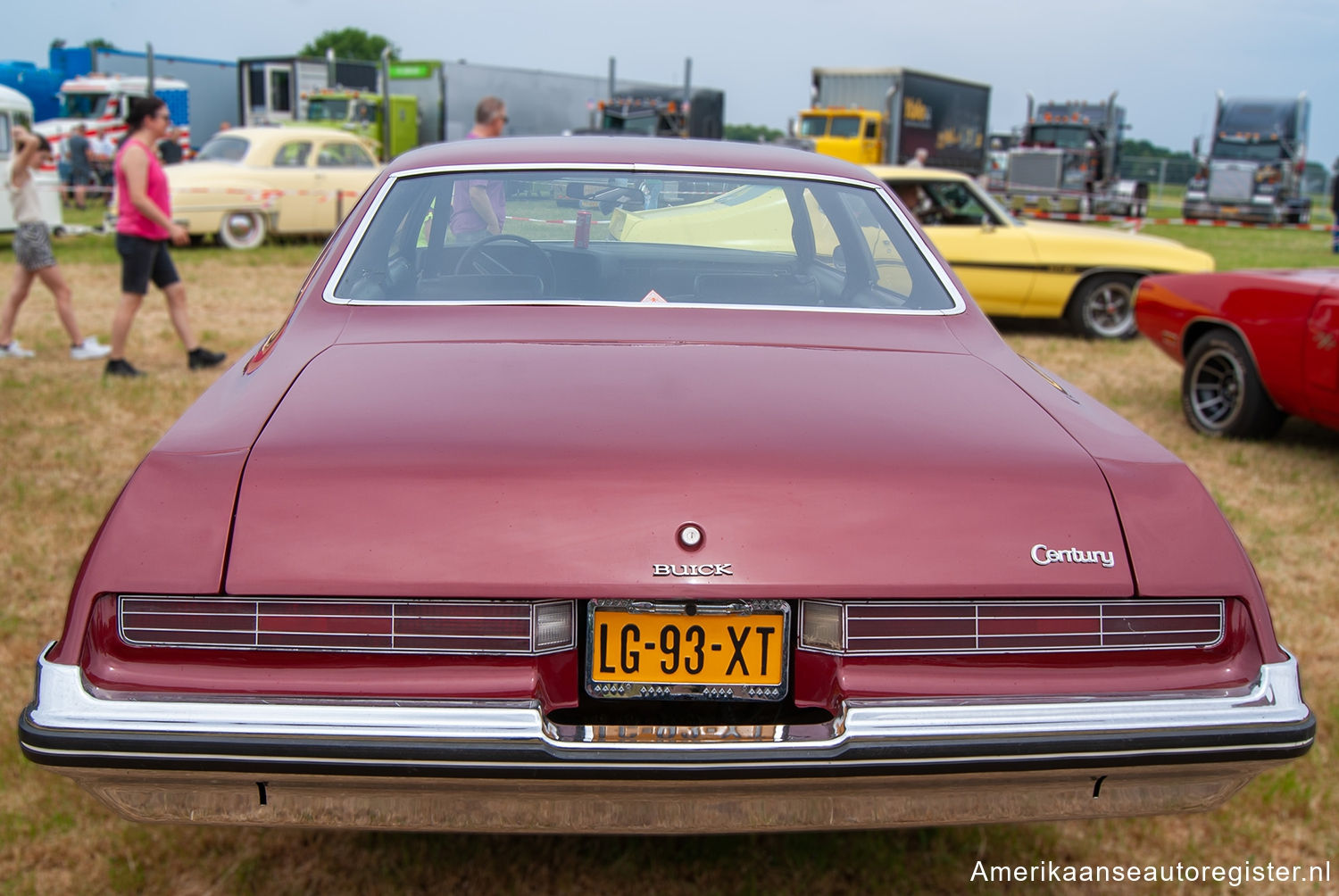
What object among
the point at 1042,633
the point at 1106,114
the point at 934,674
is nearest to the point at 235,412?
the point at 934,674

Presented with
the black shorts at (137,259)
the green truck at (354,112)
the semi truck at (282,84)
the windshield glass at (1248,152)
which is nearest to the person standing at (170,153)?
the green truck at (354,112)

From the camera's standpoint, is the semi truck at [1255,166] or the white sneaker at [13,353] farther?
the semi truck at [1255,166]

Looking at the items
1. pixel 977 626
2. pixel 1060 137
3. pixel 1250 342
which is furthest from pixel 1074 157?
pixel 977 626

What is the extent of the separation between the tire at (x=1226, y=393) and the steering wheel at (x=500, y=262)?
454 centimetres

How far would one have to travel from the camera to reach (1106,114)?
90.0ft

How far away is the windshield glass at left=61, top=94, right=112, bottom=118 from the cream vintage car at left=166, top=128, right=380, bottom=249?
13.0 meters

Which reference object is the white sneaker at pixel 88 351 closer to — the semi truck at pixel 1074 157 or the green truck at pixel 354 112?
the green truck at pixel 354 112

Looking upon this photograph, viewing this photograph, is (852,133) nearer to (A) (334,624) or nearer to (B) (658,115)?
(B) (658,115)

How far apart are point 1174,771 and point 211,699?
1608 millimetres

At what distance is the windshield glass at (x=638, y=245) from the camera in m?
2.67

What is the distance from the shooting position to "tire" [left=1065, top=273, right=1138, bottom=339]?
9.44m

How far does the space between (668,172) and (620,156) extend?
0.16 metres

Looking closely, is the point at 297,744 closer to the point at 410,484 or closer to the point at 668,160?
the point at 410,484

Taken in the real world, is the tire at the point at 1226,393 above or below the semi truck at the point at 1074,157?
below
